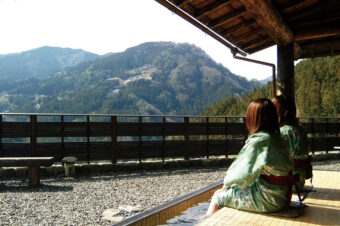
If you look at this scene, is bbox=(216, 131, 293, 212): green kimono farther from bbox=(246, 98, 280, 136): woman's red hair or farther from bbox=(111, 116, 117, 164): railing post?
bbox=(111, 116, 117, 164): railing post

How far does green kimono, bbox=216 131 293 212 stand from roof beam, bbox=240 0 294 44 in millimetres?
2328

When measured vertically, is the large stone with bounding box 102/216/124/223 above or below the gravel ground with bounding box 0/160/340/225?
above

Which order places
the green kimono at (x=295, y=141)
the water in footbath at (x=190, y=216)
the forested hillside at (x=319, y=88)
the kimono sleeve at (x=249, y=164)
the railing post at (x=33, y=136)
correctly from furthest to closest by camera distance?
the forested hillside at (x=319, y=88), the railing post at (x=33, y=136), the green kimono at (x=295, y=141), the water in footbath at (x=190, y=216), the kimono sleeve at (x=249, y=164)

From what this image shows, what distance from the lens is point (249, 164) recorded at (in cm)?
207

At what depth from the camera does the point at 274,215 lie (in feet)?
7.20

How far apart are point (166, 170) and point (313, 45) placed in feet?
15.4

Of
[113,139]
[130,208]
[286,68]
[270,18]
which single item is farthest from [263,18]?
[113,139]

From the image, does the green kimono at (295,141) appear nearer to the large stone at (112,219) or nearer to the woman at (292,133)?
the woman at (292,133)

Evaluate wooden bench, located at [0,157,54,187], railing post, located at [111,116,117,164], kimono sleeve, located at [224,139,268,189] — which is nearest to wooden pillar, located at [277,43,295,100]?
kimono sleeve, located at [224,139,268,189]

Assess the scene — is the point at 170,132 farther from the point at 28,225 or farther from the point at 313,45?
the point at 28,225

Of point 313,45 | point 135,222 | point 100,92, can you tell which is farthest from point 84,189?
point 100,92

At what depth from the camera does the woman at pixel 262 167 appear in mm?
2051

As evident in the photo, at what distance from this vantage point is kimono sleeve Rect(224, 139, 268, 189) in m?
2.04

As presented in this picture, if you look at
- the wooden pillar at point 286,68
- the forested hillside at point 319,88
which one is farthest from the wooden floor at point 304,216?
the forested hillside at point 319,88
